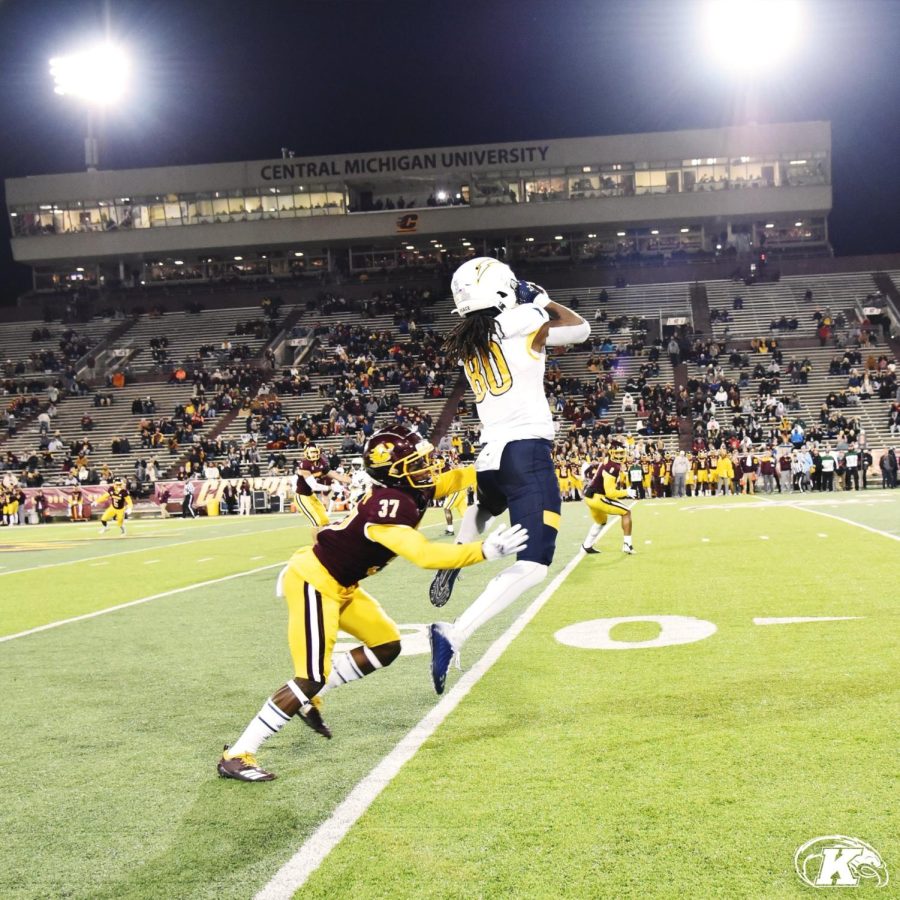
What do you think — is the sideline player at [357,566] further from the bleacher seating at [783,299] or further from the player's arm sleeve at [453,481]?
the bleacher seating at [783,299]

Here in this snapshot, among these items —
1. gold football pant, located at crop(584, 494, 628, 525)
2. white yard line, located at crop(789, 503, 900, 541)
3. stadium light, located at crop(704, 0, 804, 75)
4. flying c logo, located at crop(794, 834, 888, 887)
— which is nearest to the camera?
flying c logo, located at crop(794, 834, 888, 887)

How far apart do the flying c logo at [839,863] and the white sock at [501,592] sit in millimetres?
2068

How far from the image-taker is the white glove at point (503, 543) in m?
4.36

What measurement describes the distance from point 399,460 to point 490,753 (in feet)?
4.41

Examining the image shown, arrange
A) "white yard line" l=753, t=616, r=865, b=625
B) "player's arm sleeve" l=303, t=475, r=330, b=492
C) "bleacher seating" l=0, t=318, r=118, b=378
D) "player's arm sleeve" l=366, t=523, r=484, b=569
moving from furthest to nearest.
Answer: "bleacher seating" l=0, t=318, r=118, b=378 → "player's arm sleeve" l=303, t=475, r=330, b=492 → "white yard line" l=753, t=616, r=865, b=625 → "player's arm sleeve" l=366, t=523, r=484, b=569

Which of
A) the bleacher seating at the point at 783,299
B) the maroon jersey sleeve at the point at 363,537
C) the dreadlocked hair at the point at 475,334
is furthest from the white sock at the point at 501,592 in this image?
the bleacher seating at the point at 783,299

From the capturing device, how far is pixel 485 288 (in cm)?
552

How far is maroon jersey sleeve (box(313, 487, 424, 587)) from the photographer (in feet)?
14.8

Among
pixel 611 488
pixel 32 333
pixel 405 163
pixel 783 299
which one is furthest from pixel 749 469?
pixel 32 333

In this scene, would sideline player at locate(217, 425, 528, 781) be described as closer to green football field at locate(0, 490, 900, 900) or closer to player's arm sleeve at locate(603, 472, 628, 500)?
green football field at locate(0, 490, 900, 900)

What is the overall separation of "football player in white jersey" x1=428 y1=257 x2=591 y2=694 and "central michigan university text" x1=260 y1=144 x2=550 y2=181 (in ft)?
160

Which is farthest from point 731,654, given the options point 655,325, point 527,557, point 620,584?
point 655,325

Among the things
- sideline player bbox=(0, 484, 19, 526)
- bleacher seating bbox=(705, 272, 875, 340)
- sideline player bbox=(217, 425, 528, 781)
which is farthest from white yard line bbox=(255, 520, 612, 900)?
bleacher seating bbox=(705, 272, 875, 340)

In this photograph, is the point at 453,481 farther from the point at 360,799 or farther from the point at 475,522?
the point at 360,799
